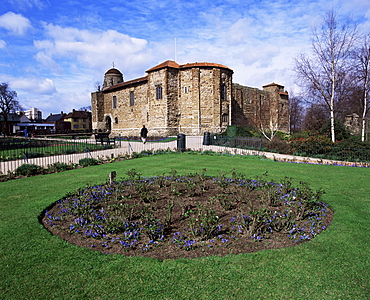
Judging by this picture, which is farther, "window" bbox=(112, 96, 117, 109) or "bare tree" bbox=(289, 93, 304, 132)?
"bare tree" bbox=(289, 93, 304, 132)

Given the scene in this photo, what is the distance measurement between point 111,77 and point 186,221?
51.0 meters

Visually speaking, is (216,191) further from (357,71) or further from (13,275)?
(357,71)

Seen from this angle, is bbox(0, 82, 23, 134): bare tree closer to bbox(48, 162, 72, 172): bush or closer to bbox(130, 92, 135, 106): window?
bbox(130, 92, 135, 106): window

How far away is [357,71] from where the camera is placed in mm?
19453

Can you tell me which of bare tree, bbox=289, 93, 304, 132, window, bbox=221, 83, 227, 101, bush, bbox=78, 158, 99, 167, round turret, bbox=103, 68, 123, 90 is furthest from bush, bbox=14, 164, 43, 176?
bare tree, bbox=289, 93, 304, 132

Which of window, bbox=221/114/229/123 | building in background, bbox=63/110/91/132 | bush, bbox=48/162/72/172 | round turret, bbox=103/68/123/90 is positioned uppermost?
round turret, bbox=103/68/123/90

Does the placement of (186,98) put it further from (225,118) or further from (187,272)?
(187,272)

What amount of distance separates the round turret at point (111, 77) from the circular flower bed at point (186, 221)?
158 feet

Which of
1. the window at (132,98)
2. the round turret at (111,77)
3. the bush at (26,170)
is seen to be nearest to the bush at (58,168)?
the bush at (26,170)

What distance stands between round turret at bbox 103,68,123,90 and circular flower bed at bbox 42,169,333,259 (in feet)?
158

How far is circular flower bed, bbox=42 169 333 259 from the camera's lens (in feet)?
12.0

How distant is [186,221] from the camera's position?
4504mm

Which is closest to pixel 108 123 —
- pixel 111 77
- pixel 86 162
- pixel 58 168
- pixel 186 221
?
pixel 111 77

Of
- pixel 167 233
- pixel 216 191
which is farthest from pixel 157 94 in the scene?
pixel 167 233
